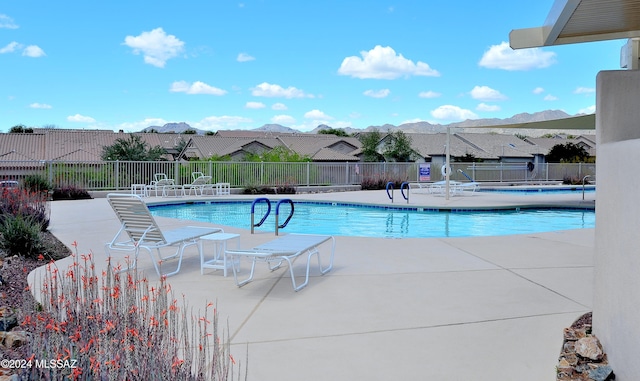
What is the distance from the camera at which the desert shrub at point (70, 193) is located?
62.9 ft

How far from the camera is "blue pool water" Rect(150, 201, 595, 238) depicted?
42.4ft

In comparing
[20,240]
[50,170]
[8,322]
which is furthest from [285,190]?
[8,322]

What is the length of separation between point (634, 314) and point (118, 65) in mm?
45915

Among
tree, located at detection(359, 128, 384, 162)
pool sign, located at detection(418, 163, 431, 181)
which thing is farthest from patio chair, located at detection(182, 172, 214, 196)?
tree, located at detection(359, 128, 384, 162)

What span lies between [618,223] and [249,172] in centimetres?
2198

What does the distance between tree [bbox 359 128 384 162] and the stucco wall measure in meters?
46.0

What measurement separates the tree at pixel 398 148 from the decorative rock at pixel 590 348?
1757 inches

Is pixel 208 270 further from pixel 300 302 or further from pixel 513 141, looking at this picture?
pixel 513 141

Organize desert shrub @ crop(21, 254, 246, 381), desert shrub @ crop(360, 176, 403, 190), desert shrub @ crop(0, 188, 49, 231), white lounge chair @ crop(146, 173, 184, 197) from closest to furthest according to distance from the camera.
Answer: desert shrub @ crop(21, 254, 246, 381) → desert shrub @ crop(0, 188, 49, 231) → white lounge chair @ crop(146, 173, 184, 197) → desert shrub @ crop(360, 176, 403, 190)

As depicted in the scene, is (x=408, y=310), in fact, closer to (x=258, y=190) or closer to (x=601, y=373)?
(x=601, y=373)

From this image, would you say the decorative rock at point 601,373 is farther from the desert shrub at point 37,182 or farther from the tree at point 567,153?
the tree at point 567,153

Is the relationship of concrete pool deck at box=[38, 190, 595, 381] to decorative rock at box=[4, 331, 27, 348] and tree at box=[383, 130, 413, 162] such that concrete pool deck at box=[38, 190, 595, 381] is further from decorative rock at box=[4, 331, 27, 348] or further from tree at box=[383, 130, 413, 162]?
tree at box=[383, 130, 413, 162]

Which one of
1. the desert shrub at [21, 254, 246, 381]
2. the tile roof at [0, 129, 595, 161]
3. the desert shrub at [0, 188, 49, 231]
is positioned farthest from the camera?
the tile roof at [0, 129, 595, 161]

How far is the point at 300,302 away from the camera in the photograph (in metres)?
5.04
